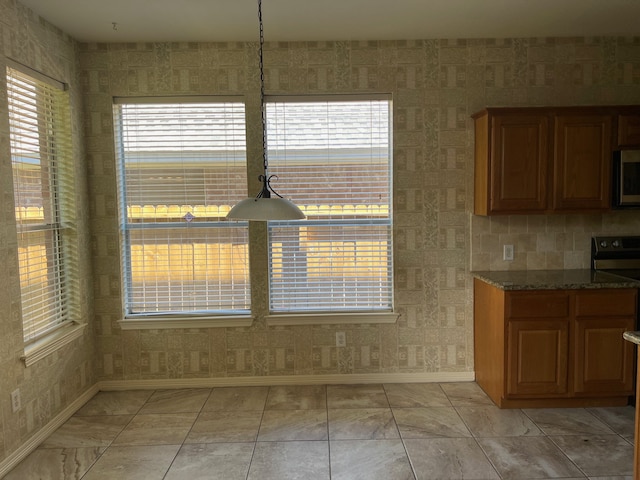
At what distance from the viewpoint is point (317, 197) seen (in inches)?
139

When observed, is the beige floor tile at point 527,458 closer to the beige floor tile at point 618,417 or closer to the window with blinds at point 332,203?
the beige floor tile at point 618,417

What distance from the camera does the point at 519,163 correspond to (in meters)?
3.18

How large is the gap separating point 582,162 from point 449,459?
86.9 inches

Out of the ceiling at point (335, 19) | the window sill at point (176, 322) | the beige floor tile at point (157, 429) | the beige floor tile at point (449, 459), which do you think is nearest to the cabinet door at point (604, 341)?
the beige floor tile at point (449, 459)

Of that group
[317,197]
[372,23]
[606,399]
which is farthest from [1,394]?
[606,399]

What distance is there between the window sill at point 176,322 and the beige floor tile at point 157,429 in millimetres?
673

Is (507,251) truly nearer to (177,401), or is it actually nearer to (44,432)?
(177,401)

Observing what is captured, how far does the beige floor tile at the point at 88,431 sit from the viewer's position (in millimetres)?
2766

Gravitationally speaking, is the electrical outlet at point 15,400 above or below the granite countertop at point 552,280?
below

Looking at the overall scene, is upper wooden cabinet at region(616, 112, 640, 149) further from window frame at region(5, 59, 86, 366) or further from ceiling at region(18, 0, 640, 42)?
window frame at region(5, 59, 86, 366)

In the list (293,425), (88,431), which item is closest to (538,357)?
(293,425)

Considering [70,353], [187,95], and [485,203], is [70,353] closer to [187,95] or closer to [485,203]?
[187,95]

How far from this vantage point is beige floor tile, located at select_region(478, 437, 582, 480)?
237 cm

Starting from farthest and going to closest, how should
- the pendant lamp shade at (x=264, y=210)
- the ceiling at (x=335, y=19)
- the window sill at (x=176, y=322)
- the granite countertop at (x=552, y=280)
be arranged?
the window sill at (x=176, y=322) < the granite countertop at (x=552, y=280) < the ceiling at (x=335, y=19) < the pendant lamp shade at (x=264, y=210)
